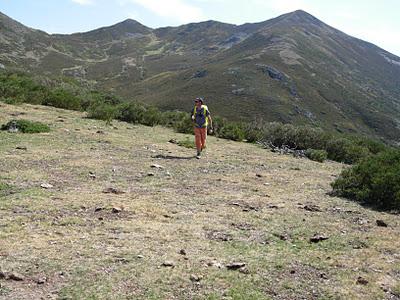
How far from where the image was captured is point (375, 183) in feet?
33.1

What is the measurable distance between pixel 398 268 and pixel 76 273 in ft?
14.3

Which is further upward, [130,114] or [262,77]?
[262,77]

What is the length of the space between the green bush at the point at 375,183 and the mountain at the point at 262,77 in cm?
7499

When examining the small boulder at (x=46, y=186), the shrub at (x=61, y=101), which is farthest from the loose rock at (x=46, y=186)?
the shrub at (x=61, y=101)

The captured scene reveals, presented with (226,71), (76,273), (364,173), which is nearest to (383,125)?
(226,71)

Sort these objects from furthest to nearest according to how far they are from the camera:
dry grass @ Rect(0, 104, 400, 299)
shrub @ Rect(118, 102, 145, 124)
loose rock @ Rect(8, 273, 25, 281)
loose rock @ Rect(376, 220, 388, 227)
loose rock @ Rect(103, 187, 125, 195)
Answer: shrub @ Rect(118, 102, 145, 124), loose rock @ Rect(103, 187, 125, 195), loose rock @ Rect(376, 220, 388, 227), dry grass @ Rect(0, 104, 400, 299), loose rock @ Rect(8, 273, 25, 281)

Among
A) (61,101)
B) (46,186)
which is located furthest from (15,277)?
(61,101)

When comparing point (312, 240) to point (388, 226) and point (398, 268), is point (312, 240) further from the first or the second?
point (388, 226)

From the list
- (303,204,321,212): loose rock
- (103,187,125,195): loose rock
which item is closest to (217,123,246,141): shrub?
(303,204,321,212): loose rock

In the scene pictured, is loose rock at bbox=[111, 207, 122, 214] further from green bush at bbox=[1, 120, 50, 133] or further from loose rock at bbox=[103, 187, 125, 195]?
green bush at bbox=[1, 120, 50, 133]

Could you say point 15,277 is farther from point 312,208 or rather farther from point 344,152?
point 344,152

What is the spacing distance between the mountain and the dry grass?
76.1m

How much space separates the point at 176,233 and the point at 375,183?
5.45 metres

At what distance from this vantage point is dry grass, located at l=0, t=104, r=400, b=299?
17.2ft
